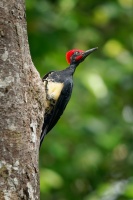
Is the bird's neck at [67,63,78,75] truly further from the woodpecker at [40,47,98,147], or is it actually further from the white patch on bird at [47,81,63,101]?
the white patch on bird at [47,81,63,101]

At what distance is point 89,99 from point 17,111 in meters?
6.45

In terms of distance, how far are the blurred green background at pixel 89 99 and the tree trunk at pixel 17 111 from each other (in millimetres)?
3862

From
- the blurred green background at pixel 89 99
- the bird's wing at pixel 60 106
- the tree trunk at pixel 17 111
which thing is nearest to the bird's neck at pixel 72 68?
the bird's wing at pixel 60 106

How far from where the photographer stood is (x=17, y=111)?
481cm

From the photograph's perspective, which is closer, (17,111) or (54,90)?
(17,111)

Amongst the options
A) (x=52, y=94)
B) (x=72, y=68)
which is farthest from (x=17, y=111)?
(x=72, y=68)

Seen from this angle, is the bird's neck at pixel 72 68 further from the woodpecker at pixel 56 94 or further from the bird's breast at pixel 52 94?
the bird's breast at pixel 52 94

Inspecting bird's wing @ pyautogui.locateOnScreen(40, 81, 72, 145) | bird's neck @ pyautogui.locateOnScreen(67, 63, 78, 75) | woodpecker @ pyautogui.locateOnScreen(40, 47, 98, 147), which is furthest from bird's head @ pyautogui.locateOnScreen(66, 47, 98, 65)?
bird's wing @ pyautogui.locateOnScreen(40, 81, 72, 145)

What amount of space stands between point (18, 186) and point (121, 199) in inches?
187

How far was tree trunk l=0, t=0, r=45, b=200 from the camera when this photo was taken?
4.65 meters

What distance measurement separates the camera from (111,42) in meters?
10.6

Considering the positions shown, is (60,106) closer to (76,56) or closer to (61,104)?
(61,104)

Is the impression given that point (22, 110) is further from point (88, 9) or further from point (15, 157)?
point (88, 9)

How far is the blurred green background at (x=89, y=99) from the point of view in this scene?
30.1ft
